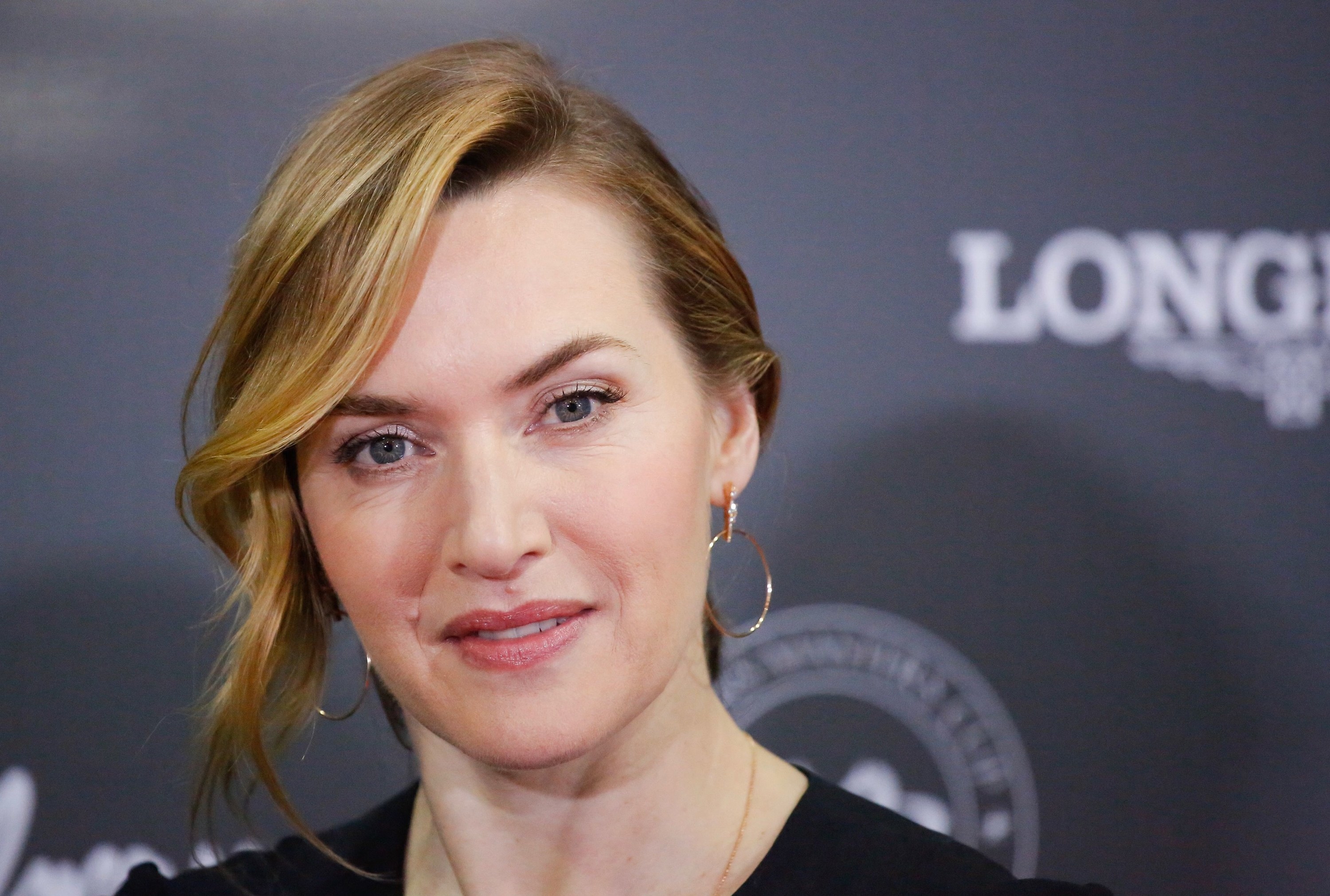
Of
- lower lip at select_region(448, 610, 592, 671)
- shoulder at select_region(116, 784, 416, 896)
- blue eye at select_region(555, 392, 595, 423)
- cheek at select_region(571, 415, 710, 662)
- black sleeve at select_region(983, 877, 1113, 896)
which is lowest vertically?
shoulder at select_region(116, 784, 416, 896)

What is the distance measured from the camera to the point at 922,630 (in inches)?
75.0

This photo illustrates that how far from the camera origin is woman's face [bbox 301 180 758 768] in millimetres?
1037

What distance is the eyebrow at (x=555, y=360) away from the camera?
1.04m

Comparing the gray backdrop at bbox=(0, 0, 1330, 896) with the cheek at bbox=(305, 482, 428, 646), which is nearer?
the cheek at bbox=(305, 482, 428, 646)

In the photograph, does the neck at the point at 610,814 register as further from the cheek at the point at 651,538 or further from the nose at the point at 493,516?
the nose at the point at 493,516

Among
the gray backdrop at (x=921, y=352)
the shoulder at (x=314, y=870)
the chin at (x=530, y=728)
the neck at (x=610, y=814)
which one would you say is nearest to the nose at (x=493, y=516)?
the chin at (x=530, y=728)

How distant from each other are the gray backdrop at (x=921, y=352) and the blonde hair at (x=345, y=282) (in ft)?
1.88

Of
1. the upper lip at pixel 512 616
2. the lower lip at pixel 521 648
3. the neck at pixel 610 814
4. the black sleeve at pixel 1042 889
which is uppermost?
the upper lip at pixel 512 616

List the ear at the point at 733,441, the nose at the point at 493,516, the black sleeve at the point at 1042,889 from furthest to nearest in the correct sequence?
the ear at the point at 733,441
the black sleeve at the point at 1042,889
the nose at the point at 493,516

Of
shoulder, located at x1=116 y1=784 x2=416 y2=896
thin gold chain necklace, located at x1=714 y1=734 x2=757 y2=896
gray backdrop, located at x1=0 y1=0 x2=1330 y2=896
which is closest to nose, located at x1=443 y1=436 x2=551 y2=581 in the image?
thin gold chain necklace, located at x1=714 y1=734 x2=757 y2=896

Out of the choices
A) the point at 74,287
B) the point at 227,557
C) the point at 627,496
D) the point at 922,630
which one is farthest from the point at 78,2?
the point at 922,630

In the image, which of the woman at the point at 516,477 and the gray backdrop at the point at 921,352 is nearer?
the woman at the point at 516,477

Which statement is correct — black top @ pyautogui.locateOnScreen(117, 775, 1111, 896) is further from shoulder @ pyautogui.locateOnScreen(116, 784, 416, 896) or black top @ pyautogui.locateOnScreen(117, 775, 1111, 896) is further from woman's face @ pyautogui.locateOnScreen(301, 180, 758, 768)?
woman's face @ pyautogui.locateOnScreen(301, 180, 758, 768)

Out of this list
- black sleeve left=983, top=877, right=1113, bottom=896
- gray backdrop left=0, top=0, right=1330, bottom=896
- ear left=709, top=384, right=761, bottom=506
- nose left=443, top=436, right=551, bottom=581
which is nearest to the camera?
nose left=443, top=436, right=551, bottom=581
